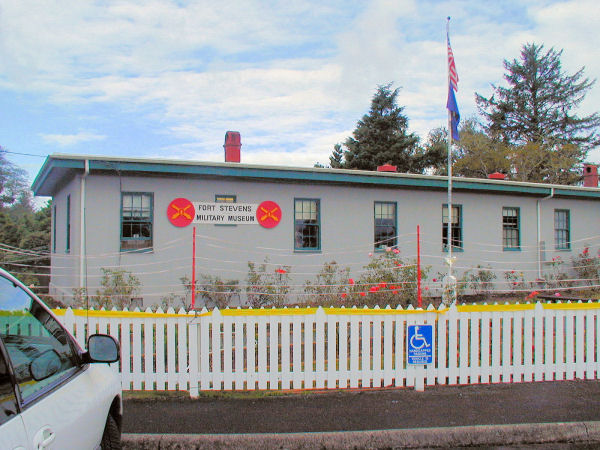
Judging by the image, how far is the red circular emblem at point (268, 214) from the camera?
50.3 feet

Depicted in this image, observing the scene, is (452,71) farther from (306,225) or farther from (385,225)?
(306,225)

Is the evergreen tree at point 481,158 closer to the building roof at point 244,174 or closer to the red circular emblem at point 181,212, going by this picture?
the building roof at point 244,174

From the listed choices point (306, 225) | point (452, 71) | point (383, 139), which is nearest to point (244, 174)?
point (306, 225)

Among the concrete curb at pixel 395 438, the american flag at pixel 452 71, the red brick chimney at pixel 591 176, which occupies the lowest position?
the concrete curb at pixel 395 438

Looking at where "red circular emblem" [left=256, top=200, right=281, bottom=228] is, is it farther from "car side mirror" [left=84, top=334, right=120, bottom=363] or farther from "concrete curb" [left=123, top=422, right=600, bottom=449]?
"car side mirror" [left=84, top=334, right=120, bottom=363]

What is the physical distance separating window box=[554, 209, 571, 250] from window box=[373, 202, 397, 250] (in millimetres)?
7340

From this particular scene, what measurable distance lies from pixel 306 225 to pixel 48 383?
44.3ft

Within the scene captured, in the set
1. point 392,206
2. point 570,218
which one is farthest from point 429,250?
point 570,218

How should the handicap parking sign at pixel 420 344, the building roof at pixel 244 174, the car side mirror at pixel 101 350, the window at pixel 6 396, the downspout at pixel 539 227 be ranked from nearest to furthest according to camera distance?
the window at pixel 6 396 → the car side mirror at pixel 101 350 → the handicap parking sign at pixel 420 344 → the building roof at pixel 244 174 → the downspout at pixel 539 227

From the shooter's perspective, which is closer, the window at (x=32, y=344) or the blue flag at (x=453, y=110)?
the window at (x=32, y=344)

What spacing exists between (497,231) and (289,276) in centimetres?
829

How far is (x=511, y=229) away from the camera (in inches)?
767

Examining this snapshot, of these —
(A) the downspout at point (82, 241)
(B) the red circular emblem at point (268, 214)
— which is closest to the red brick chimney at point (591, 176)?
(B) the red circular emblem at point (268, 214)

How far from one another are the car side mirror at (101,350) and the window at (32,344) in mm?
88
